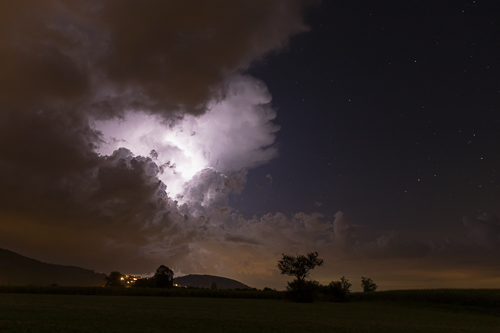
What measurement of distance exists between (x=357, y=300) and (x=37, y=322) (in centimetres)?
6526

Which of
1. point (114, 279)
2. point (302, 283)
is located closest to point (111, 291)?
point (302, 283)

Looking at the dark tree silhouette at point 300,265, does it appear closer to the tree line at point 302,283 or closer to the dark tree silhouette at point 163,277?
the tree line at point 302,283

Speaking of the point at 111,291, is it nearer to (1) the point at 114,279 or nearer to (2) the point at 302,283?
(2) the point at 302,283

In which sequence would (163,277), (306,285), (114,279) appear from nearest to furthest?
(306,285)
(163,277)
(114,279)

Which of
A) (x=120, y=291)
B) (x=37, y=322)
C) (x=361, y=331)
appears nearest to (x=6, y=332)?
(x=37, y=322)

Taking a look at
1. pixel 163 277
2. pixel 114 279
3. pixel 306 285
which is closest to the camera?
pixel 306 285

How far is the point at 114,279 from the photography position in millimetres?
148500

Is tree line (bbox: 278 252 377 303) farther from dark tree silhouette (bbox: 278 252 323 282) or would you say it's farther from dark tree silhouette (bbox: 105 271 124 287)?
dark tree silhouette (bbox: 105 271 124 287)

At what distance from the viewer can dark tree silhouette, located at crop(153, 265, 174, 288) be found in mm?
115125

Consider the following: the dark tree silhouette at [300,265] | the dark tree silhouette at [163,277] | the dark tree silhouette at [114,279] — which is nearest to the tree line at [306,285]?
the dark tree silhouette at [300,265]

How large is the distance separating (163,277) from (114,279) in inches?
1893

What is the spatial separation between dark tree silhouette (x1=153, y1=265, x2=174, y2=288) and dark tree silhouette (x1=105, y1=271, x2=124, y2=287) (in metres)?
41.8

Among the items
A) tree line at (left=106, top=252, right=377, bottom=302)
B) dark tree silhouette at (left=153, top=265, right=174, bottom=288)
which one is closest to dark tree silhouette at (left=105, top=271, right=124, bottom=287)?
tree line at (left=106, top=252, right=377, bottom=302)

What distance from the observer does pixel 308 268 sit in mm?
81125
